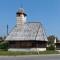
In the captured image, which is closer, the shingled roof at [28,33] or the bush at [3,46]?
the shingled roof at [28,33]

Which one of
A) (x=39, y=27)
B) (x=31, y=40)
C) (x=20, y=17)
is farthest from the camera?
(x=20, y=17)

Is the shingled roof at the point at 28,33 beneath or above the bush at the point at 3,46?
above

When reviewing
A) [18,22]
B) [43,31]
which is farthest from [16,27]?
[43,31]

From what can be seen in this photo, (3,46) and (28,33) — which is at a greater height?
(28,33)

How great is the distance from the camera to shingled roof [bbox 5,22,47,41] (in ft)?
225

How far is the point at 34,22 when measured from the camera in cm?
7412

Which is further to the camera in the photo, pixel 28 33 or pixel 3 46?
pixel 3 46

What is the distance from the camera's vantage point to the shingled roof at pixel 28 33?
225 feet

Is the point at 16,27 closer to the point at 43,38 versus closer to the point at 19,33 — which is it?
the point at 19,33

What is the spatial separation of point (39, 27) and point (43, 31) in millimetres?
1650

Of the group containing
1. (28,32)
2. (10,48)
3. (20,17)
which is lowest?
(10,48)

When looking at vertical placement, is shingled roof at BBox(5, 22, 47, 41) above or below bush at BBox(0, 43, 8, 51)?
above

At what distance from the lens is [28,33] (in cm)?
6981

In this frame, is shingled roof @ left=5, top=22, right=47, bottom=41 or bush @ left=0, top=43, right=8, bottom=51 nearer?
shingled roof @ left=5, top=22, right=47, bottom=41
